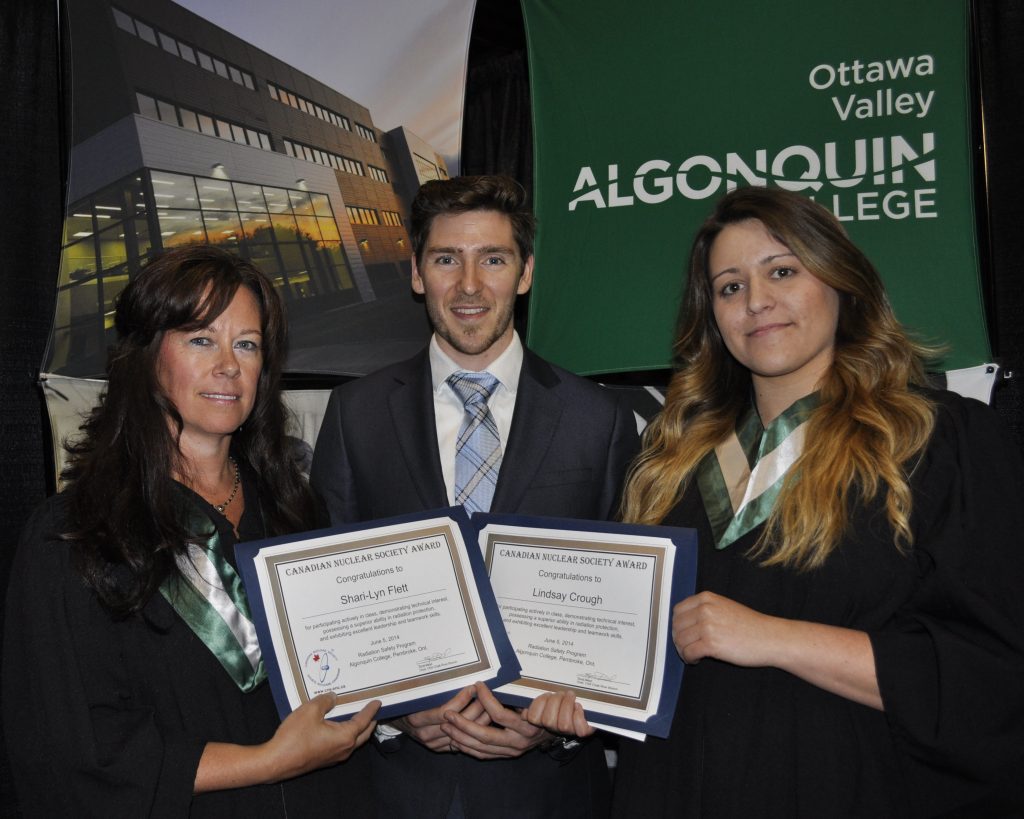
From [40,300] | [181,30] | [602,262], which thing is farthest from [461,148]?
[40,300]

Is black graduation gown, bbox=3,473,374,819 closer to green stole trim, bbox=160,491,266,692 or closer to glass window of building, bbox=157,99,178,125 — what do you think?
green stole trim, bbox=160,491,266,692

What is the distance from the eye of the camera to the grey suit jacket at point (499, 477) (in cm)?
220

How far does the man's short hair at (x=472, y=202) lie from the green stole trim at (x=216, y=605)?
1153 millimetres

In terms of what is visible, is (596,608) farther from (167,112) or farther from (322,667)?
(167,112)

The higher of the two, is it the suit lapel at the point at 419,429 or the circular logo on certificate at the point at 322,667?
the suit lapel at the point at 419,429

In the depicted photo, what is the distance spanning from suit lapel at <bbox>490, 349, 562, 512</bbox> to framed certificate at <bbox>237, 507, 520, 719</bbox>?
252 millimetres

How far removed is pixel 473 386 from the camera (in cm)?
241

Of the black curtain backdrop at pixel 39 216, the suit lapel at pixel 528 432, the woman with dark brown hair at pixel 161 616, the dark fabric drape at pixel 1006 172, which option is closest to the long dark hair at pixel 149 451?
the woman with dark brown hair at pixel 161 616

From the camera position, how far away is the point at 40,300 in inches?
124

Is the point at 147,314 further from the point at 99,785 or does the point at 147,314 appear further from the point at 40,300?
the point at 40,300

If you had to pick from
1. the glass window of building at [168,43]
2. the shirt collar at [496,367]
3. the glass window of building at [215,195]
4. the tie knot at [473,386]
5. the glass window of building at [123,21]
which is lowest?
the tie knot at [473,386]

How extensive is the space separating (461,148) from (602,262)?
0.95 metres
